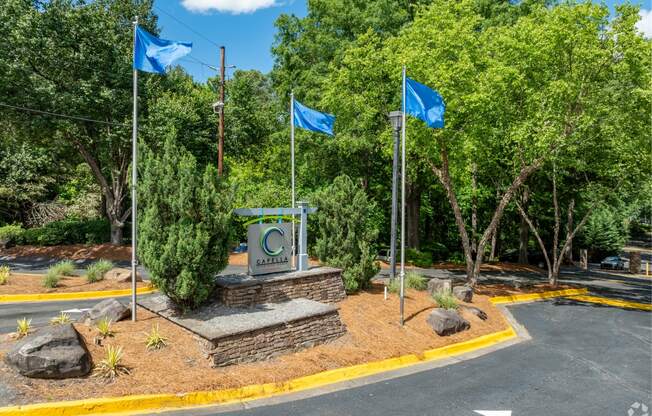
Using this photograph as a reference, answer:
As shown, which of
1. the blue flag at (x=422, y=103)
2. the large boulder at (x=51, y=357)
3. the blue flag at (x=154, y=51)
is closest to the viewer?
the large boulder at (x=51, y=357)

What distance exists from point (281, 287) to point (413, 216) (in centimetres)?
1859

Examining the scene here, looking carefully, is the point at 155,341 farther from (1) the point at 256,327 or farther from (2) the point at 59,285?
(2) the point at 59,285

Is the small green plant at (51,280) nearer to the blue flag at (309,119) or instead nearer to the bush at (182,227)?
the bush at (182,227)

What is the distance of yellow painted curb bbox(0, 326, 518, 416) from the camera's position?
6609mm

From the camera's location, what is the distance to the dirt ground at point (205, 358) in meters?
7.20

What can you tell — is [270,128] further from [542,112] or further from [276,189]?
[542,112]

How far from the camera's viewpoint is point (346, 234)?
1427cm

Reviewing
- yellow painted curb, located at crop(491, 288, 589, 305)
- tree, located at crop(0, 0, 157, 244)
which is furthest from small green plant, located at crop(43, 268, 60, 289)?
yellow painted curb, located at crop(491, 288, 589, 305)

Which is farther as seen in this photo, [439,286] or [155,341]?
[439,286]

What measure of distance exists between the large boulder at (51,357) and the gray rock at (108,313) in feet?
6.45

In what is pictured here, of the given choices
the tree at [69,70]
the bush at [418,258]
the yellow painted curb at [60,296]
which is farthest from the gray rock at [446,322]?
the tree at [69,70]

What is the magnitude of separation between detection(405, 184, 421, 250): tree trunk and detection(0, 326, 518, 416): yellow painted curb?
60.2 feet

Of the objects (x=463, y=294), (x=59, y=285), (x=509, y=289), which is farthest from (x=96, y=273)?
(x=509, y=289)

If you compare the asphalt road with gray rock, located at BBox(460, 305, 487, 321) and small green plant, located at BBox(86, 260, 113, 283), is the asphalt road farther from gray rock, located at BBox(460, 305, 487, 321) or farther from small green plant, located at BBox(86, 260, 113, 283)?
small green plant, located at BBox(86, 260, 113, 283)
